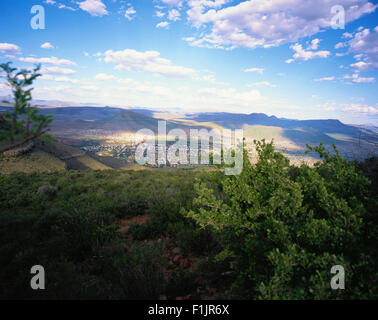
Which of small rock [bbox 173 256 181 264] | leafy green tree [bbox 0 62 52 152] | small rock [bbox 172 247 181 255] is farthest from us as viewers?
small rock [bbox 172 247 181 255]

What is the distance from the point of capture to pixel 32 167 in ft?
91.1

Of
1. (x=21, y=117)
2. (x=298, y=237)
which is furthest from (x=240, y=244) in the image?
(x=21, y=117)

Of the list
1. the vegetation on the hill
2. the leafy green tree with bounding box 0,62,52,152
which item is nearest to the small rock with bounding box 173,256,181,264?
the vegetation on the hill

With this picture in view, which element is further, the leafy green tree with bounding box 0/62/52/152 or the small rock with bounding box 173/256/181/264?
the small rock with bounding box 173/256/181/264

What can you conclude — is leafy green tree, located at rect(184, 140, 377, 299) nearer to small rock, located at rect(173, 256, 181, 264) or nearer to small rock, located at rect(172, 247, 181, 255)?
small rock, located at rect(173, 256, 181, 264)

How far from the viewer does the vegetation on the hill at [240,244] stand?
Result: 220 cm

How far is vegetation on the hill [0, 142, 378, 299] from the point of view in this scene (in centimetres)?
220

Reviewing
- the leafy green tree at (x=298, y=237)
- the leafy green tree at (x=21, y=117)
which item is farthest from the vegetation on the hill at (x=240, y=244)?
the leafy green tree at (x=21, y=117)

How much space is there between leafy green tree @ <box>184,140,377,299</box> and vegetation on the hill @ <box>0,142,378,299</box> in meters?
0.01

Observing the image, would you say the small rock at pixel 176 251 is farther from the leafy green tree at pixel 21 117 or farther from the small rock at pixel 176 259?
the leafy green tree at pixel 21 117

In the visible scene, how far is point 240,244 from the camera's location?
324 cm

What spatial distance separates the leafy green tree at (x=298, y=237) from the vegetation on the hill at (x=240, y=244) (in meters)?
0.01

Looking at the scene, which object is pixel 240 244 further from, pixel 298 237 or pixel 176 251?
pixel 176 251
